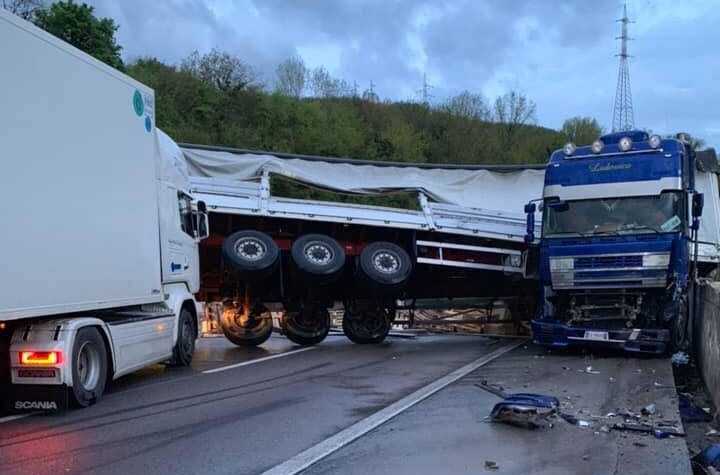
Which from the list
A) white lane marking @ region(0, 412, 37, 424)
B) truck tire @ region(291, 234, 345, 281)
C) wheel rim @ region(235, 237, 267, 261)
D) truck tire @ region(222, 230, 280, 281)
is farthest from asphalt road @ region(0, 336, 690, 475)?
wheel rim @ region(235, 237, 267, 261)

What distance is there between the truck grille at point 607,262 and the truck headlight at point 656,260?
0.29ft

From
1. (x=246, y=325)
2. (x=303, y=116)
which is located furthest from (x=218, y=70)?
(x=246, y=325)

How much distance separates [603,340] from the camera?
11250 mm

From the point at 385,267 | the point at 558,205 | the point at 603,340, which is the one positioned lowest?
the point at 603,340

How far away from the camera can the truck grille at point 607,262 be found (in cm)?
1127

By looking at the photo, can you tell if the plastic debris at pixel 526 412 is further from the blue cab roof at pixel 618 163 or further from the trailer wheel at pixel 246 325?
the trailer wheel at pixel 246 325

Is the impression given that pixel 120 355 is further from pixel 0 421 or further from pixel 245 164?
pixel 245 164

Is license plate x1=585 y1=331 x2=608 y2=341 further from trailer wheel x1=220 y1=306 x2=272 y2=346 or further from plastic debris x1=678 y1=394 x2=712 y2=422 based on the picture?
trailer wheel x1=220 y1=306 x2=272 y2=346

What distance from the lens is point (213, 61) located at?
143 feet

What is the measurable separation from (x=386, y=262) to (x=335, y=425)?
6334mm

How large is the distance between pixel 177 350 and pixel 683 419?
22.2 ft

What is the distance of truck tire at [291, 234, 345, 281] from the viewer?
40.7 ft

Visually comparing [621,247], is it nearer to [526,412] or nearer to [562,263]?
[562,263]

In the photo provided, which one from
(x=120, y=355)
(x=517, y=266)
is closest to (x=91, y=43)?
(x=517, y=266)
